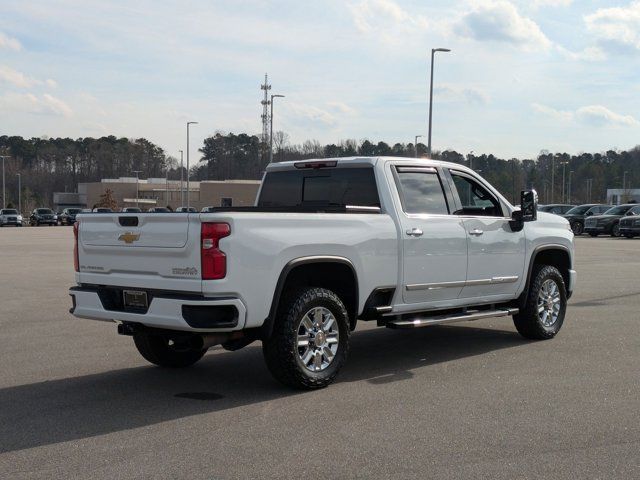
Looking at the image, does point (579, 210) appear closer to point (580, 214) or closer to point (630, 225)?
point (580, 214)

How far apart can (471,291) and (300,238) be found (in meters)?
2.68

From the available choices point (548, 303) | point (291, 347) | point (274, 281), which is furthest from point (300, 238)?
point (548, 303)

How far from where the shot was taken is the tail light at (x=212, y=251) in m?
6.25

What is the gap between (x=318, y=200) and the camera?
8547 millimetres

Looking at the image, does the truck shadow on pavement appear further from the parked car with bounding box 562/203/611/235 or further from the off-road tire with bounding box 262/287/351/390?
the parked car with bounding box 562/203/611/235

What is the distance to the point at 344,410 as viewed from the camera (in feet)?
21.1

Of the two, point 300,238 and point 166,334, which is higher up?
point 300,238

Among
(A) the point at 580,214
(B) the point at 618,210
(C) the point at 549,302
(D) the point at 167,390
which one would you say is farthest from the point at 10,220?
(D) the point at 167,390

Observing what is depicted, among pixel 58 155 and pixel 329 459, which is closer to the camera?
pixel 329 459

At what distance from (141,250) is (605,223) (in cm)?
3955

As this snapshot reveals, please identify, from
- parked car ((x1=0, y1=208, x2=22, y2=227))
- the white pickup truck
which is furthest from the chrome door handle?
parked car ((x1=0, y1=208, x2=22, y2=227))

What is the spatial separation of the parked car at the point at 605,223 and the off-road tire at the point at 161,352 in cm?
3766

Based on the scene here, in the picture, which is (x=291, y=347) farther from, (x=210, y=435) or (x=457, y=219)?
(x=457, y=219)

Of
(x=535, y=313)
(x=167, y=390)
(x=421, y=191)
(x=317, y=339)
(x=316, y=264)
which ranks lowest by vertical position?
(x=167, y=390)
